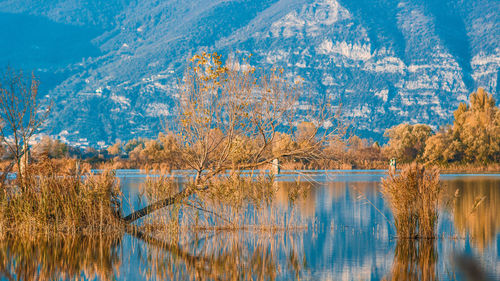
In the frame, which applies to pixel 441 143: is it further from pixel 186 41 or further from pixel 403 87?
pixel 186 41

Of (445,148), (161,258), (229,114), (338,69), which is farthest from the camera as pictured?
(338,69)

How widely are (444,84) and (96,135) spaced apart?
92777 mm

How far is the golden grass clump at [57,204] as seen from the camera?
1335 centimetres

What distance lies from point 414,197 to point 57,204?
7.96 m

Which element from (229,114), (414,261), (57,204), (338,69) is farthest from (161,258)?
(338,69)

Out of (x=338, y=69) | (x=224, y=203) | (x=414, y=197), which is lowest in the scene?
(x=224, y=203)

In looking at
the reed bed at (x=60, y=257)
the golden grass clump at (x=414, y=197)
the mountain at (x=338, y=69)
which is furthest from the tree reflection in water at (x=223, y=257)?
the mountain at (x=338, y=69)

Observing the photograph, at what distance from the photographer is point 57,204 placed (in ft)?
Answer: 44.2

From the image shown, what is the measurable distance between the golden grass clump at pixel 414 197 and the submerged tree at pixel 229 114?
223 cm

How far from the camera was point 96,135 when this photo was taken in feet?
487

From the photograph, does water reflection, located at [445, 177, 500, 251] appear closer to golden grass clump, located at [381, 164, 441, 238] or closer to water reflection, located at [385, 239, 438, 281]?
golden grass clump, located at [381, 164, 441, 238]

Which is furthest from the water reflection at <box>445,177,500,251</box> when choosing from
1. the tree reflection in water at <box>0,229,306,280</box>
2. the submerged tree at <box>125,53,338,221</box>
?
the submerged tree at <box>125,53,338,221</box>

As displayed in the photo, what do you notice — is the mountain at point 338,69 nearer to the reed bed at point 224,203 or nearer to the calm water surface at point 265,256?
the reed bed at point 224,203

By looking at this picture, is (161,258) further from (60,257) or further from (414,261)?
(414,261)
